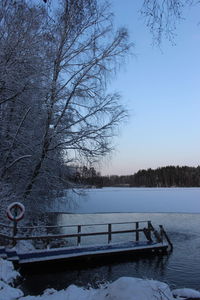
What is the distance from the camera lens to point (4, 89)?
9.59 meters

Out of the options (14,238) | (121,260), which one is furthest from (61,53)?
(121,260)

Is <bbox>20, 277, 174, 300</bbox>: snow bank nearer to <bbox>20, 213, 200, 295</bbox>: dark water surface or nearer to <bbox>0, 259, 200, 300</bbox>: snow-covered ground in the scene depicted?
<bbox>0, 259, 200, 300</bbox>: snow-covered ground

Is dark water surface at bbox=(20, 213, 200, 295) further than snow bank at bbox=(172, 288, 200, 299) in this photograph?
Result: Yes

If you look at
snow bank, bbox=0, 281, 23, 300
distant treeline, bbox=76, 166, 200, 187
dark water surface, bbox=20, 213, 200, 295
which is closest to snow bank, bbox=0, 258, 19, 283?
dark water surface, bbox=20, 213, 200, 295

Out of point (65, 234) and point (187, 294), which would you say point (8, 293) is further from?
point (65, 234)

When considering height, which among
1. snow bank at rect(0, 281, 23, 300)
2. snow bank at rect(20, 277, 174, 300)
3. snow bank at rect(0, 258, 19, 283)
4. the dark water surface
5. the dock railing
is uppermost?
snow bank at rect(20, 277, 174, 300)

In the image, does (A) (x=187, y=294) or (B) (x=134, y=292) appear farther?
(A) (x=187, y=294)

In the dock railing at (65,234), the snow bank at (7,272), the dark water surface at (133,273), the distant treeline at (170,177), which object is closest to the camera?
the snow bank at (7,272)

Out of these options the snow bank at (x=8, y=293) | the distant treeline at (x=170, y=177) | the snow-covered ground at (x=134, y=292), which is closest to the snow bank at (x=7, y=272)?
the snow bank at (x=8, y=293)

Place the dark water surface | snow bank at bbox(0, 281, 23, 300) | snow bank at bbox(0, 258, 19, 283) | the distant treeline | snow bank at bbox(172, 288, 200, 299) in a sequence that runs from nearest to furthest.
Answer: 1. snow bank at bbox(172, 288, 200, 299)
2. snow bank at bbox(0, 281, 23, 300)
3. snow bank at bbox(0, 258, 19, 283)
4. the dark water surface
5. the distant treeline

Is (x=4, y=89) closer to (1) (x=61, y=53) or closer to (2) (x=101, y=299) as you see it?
(1) (x=61, y=53)

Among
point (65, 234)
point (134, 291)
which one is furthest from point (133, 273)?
point (134, 291)

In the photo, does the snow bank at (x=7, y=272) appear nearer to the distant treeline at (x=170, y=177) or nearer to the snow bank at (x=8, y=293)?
the snow bank at (x=8, y=293)

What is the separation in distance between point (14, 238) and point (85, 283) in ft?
8.51
